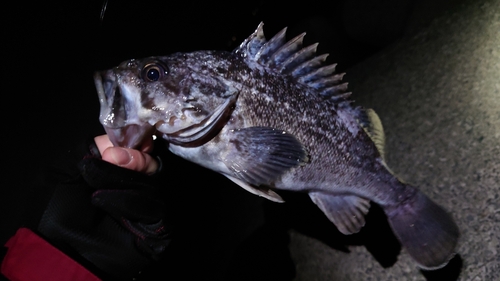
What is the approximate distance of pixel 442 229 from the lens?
1.57 m

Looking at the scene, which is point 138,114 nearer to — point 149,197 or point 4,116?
point 149,197

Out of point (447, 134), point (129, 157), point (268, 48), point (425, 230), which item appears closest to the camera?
point (129, 157)

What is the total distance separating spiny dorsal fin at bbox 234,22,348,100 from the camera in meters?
1.44

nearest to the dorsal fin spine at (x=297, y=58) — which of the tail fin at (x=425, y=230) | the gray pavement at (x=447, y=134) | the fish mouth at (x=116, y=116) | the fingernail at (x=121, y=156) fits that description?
the fish mouth at (x=116, y=116)

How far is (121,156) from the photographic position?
1240 millimetres

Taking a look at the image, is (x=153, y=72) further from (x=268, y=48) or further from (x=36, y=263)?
(x=36, y=263)

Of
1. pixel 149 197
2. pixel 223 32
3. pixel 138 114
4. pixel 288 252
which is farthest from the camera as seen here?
pixel 223 32

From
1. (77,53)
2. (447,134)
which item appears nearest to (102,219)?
(447,134)

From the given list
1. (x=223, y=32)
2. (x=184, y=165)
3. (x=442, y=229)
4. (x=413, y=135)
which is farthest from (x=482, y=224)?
(x=223, y=32)

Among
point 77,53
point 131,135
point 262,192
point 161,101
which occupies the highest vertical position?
point 77,53

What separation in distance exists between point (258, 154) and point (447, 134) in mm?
1610

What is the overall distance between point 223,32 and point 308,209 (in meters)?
2.95

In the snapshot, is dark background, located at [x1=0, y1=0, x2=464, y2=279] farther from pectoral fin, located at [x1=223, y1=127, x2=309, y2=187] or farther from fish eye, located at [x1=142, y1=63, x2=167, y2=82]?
fish eye, located at [x1=142, y1=63, x2=167, y2=82]

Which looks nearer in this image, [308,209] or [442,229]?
[442,229]
